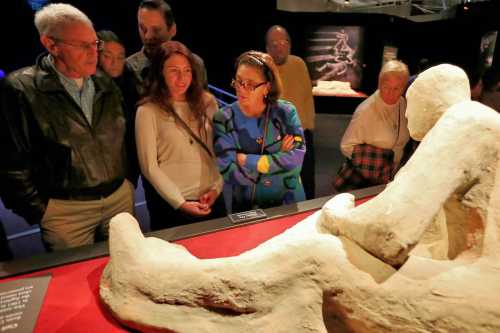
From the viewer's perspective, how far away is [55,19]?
1.76 metres

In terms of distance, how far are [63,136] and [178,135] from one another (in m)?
0.55

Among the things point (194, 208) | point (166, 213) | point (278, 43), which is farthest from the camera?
point (278, 43)

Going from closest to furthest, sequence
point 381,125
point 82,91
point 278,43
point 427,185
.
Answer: point 427,185
point 82,91
point 381,125
point 278,43

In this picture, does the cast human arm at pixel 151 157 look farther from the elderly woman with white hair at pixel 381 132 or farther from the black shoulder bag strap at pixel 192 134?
the elderly woman with white hair at pixel 381 132

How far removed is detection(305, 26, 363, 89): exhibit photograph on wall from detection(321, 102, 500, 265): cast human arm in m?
3.96

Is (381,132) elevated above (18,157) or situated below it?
below

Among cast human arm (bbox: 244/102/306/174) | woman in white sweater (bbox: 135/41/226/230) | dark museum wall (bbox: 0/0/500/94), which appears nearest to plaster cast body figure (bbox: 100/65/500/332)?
cast human arm (bbox: 244/102/306/174)

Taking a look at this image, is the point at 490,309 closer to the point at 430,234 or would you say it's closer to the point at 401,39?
the point at 430,234

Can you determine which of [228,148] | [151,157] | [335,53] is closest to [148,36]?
[151,157]

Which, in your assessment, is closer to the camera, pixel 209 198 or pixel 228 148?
pixel 228 148

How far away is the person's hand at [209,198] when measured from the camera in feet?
7.26

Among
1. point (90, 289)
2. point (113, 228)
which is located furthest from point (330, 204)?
point (90, 289)

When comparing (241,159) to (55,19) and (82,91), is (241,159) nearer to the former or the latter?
(82,91)

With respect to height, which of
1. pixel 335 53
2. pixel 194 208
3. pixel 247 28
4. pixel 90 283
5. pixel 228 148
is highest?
pixel 247 28
